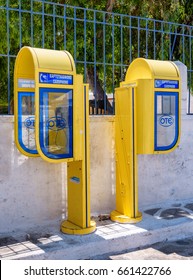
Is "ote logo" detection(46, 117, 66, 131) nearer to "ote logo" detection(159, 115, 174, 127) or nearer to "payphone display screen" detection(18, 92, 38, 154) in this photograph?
"payphone display screen" detection(18, 92, 38, 154)

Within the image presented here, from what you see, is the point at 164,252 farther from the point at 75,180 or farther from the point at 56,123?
the point at 56,123

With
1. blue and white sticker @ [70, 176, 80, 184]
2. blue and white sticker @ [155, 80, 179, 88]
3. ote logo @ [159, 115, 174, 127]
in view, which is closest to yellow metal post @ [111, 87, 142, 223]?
blue and white sticker @ [155, 80, 179, 88]

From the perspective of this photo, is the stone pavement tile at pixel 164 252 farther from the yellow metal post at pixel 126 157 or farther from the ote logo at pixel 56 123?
the ote logo at pixel 56 123

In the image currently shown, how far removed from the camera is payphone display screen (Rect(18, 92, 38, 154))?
4.23m

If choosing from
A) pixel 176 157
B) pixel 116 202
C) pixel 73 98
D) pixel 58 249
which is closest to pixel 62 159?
pixel 73 98

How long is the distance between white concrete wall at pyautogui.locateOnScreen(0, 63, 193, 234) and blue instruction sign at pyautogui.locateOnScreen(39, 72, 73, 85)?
786 millimetres

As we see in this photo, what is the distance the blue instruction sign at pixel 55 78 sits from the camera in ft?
12.0

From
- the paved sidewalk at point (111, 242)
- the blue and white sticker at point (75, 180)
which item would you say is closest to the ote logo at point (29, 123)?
the blue and white sticker at point (75, 180)

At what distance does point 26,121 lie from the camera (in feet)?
14.2

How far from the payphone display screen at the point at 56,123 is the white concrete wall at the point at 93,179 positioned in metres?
0.54

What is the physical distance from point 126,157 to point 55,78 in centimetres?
141

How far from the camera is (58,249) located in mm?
3682

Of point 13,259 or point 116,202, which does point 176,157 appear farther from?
point 13,259

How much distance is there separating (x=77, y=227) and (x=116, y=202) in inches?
32.4
